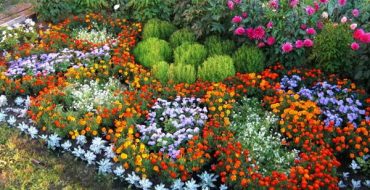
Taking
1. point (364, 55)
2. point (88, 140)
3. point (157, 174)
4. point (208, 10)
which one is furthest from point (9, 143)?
point (364, 55)

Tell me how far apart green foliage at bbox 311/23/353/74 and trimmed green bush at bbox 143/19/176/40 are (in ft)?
7.16

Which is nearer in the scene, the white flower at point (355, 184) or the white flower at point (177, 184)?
the white flower at point (177, 184)

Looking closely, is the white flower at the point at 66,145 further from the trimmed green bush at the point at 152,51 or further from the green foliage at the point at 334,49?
the green foliage at the point at 334,49

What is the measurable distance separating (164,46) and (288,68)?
64.5 inches

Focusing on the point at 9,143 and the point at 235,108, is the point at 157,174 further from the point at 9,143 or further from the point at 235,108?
the point at 9,143

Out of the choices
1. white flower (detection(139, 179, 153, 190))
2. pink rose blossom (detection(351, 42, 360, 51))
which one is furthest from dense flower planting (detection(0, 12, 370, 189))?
pink rose blossom (detection(351, 42, 360, 51))

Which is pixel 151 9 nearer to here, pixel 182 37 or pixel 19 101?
pixel 182 37

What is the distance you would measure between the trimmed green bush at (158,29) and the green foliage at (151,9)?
8.9 inches

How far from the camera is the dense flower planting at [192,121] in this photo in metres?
4.54

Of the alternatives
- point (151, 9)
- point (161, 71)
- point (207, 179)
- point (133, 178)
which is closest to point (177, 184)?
point (207, 179)

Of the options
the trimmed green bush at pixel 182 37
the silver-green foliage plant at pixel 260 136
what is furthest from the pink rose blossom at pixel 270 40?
the trimmed green bush at pixel 182 37

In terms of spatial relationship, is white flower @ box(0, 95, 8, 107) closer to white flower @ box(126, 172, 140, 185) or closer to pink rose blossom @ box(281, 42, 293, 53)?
white flower @ box(126, 172, 140, 185)

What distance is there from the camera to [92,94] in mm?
5684

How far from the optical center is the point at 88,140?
16.8ft
